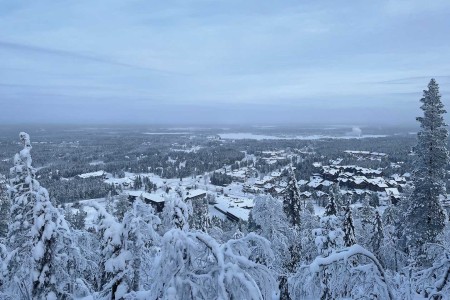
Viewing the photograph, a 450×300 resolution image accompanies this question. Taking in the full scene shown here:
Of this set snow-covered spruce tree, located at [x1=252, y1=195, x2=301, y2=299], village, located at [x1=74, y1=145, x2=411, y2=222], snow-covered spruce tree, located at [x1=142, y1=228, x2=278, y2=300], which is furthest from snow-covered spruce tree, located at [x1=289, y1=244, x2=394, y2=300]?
village, located at [x1=74, y1=145, x2=411, y2=222]

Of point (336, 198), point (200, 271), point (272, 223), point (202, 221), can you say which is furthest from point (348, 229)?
point (336, 198)

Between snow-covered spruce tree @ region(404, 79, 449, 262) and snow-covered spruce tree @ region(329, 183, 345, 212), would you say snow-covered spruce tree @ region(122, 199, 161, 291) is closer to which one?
snow-covered spruce tree @ region(404, 79, 449, 262)

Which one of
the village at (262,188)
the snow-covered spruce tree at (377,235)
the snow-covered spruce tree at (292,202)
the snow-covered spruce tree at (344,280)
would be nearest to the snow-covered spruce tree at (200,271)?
the snow-covered spruce tree at (344,280)

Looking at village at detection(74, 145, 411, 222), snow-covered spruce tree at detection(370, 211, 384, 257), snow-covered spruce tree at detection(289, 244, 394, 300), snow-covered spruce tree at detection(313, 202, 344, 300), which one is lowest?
village at detection(74, 145, 411, 222)

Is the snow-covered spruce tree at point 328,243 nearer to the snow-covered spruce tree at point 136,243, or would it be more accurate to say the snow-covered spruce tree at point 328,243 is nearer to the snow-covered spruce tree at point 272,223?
the snow-covered spruce tree at point 272,223

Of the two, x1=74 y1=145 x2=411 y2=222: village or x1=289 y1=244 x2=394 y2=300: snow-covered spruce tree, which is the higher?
x1=289 y1=244 x2=394 y2=300: snow-covered spruce tree

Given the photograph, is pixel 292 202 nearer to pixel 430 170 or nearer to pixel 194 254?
pixel 430 170

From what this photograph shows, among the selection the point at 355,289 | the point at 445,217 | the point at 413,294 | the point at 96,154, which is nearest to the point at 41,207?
the point at 355,289
